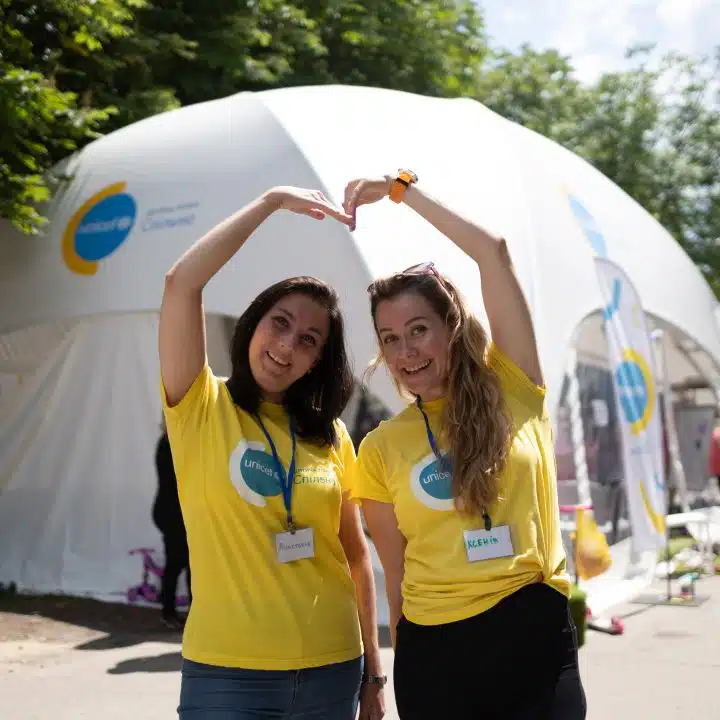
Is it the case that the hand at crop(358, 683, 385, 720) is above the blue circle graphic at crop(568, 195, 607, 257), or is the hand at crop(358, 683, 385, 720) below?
below

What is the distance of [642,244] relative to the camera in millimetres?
11828

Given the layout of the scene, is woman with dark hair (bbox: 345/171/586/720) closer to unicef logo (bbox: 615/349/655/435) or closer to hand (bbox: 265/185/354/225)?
hand (bbox: 265/185/354/225)

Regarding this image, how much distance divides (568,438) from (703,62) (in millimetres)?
14194

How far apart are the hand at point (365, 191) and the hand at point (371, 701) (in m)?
1.14

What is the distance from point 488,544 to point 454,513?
0.34ft

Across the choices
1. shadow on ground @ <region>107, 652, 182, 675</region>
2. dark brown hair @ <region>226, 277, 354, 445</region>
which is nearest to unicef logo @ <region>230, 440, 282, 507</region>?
dark brown hair @ <region>226, 277, 354, 445</region>

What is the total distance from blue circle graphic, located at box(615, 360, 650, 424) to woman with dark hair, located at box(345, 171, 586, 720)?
6759mm

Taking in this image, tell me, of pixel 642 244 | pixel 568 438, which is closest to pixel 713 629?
pixel 568 438

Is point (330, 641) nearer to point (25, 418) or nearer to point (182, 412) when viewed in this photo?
point (182, 412)

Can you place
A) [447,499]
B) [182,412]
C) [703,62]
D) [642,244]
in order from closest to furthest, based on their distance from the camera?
[447,499], [182,412], [642,244], [703,62]

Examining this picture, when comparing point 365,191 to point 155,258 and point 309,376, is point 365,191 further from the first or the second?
point 155,258

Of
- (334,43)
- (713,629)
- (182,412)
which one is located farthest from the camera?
(334,43)

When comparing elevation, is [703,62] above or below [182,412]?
above

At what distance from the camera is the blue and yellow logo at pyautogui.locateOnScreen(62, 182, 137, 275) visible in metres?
9.29
